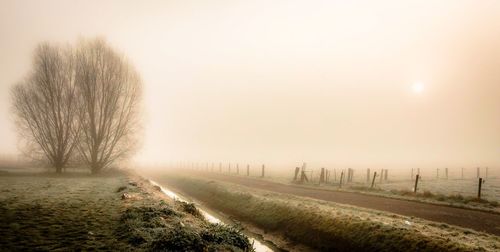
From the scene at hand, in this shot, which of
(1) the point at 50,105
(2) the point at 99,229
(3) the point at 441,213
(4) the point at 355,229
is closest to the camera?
(2) the point at 99,229

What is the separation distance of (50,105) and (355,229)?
4222 centimetres

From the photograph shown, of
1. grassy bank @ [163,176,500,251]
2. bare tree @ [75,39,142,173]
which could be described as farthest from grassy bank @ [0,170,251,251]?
bare tree @ [75,39,142,173]

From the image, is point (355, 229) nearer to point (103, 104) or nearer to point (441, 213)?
point (441, 213)

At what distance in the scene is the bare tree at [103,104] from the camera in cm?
4325

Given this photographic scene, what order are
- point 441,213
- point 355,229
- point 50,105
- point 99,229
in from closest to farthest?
point 99,229, point 355,229, point 441,213, point 50,105

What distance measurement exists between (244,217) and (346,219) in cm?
949

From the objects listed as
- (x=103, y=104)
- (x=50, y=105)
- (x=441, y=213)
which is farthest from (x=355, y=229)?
(x=50, y=105)

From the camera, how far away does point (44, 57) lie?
1667 inches

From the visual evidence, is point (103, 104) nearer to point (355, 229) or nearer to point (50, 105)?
point (50, 105)

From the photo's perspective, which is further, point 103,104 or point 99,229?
point 103,104

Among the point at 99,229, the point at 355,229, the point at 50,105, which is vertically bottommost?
the point at 355,229

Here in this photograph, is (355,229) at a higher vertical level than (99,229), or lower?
lower

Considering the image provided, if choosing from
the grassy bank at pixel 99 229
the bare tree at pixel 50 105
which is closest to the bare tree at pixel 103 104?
the bare tree at pixel 50 105

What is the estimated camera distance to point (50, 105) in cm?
4225
